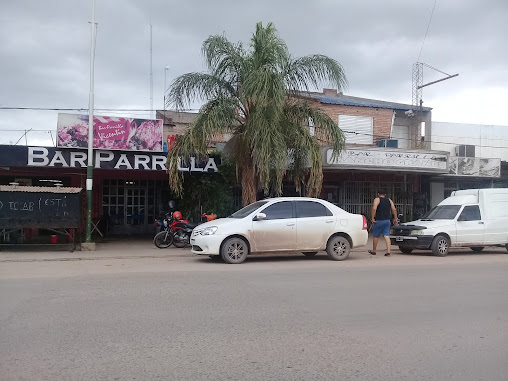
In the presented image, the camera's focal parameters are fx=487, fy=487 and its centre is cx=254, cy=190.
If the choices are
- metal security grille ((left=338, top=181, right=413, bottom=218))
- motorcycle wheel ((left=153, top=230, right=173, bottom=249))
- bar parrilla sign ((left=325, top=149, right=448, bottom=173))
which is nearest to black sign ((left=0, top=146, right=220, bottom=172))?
motorcycle wheel ((left=153, top=230, right=173, bottom=249))

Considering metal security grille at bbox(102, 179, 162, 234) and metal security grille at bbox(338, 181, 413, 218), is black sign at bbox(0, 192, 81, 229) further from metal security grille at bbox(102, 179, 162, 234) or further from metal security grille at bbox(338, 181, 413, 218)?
metal security grille at bbox(338, 181, 413, 218)

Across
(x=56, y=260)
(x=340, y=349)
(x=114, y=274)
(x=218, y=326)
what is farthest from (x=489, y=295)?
(x=56, y=260)

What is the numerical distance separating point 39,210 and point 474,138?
20961 millimetres

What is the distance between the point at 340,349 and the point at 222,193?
43.7ft

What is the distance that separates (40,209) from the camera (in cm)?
1482

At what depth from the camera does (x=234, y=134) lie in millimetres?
15781

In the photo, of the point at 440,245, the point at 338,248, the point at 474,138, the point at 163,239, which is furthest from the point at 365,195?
the point at 163,239

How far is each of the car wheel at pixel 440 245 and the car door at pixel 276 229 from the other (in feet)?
15.6

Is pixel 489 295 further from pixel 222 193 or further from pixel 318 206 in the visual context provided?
pixel 222 193

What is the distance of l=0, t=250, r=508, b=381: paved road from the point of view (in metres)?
4.76

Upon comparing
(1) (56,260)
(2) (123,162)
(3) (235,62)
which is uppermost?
(3) (235,62)

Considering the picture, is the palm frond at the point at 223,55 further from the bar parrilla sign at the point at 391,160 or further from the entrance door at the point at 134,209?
the entrance door at the point at 134,209

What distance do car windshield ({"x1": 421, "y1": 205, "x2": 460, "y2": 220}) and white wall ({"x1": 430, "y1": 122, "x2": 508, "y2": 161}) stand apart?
32.0 ft

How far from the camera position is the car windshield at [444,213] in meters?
15.1
